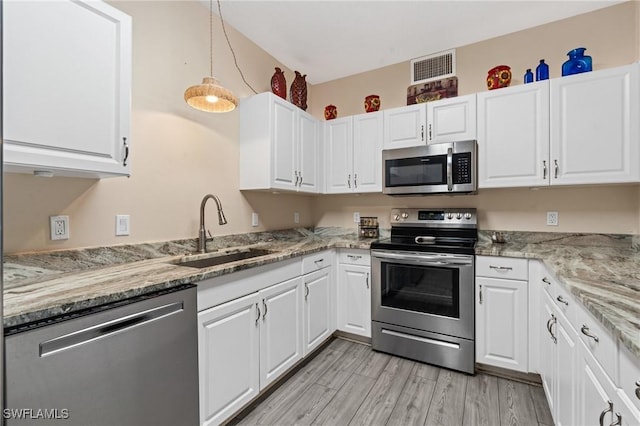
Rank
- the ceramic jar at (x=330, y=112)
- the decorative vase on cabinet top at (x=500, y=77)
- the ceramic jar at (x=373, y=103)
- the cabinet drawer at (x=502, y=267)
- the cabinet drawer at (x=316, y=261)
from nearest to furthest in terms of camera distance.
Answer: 1. the cabinet drawer at (x=502, y=267)
2. the cabinet drawer at (x=316, y=261)
3. the decorative vase on cabinet top at (x=500, y=77)
4. the ceramic jar at (x=373, y=103)
5. the ceramic jar at (x=330, y=112)

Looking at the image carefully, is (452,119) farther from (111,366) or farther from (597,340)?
(111,366)

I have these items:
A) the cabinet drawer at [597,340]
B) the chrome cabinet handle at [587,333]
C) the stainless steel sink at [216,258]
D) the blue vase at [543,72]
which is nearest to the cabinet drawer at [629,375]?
the cabinet drawer at [597,340]

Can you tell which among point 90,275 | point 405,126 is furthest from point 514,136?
point 90,275

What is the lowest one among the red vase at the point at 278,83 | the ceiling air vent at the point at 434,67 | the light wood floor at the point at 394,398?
the light wood floor at the point at 394,398

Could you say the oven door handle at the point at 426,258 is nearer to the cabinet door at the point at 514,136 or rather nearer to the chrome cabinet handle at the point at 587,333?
the cabinet door at the point at 514,136

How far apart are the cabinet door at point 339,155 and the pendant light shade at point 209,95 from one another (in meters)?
1.36

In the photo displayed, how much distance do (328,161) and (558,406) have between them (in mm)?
2431

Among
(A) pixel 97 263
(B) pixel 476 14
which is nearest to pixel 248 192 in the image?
(A) pixel 97 263

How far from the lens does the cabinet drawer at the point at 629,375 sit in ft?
2.38

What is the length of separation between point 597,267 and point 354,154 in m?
1.98

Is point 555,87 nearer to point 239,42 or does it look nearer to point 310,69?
point 310,69

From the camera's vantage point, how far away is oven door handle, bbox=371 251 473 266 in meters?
2.14

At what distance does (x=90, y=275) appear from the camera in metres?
1.35

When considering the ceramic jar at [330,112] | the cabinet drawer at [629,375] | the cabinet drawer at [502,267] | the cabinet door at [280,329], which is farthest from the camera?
the ceramic jar at [330,112]
